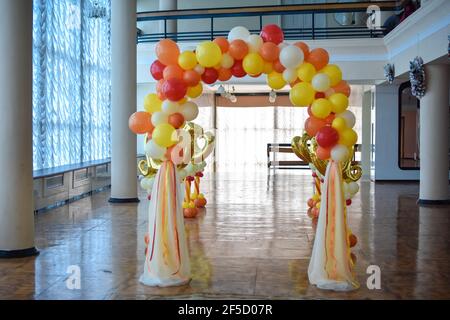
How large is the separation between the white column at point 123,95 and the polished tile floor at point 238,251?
48 centimetres

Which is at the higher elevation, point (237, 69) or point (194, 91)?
point (237, 69)

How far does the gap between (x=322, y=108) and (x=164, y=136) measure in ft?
4.64

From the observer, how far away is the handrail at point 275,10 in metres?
12.6

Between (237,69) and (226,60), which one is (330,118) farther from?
(226,60)

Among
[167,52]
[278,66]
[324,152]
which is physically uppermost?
[167,52]

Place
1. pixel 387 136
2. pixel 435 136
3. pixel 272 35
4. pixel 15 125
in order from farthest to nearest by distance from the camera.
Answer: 1. pixel 387 136
2. pixel 435 136
3. pixel 15 125
4. pixel 272 35

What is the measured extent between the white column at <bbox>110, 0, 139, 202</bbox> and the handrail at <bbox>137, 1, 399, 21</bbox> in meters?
2.87

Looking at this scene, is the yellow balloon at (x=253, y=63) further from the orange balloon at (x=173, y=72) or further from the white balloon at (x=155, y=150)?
the white balloon at (x=155, y=150)

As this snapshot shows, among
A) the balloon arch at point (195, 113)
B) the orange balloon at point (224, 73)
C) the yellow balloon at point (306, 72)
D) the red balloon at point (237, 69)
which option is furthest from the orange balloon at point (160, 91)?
the yellow balloon at point (306, 72)

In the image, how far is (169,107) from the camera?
5.41 m

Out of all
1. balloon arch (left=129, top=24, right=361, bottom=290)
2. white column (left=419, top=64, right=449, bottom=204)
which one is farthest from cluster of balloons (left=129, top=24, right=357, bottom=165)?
white column (left=419, top=64, right=449, bottom=204)

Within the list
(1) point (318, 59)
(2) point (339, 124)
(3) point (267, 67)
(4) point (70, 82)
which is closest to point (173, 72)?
(3) point (267, 67)

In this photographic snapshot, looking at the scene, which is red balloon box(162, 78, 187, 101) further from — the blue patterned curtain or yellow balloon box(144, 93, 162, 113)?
the blue patterned curtain
